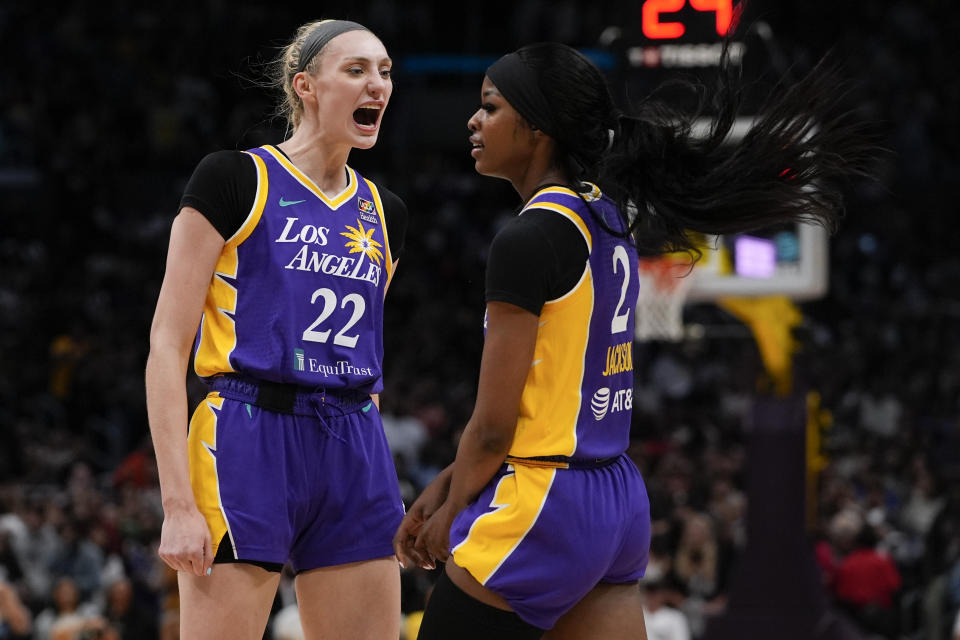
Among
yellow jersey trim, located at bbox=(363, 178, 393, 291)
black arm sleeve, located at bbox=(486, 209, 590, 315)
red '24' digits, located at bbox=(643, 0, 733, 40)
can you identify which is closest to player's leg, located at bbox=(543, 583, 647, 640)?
black arm sleeve, located at bbox=(486, 209, 590, 315)

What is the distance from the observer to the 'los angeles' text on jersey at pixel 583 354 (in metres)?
3.32

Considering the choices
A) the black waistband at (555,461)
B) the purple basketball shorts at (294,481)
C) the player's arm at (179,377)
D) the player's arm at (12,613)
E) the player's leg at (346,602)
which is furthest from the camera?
the player's arm at (12,613)

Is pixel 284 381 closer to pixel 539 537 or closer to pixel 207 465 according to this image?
pixel 207 465

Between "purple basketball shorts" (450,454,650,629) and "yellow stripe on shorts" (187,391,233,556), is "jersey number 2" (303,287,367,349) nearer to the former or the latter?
"yellow stripe on shorts" (187,391,233,556)

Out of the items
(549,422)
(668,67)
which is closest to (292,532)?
(549,422)

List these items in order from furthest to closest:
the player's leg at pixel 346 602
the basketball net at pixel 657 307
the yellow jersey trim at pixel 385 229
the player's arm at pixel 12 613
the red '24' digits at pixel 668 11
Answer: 1. the basketball net at pixel 657 307
2. the player's arm at pixel 12 613
3. the red '24' digits at pixel 668 11
4. the yellow jersey trim at pixel 385 229
5. the player's leg at pixel 346 602

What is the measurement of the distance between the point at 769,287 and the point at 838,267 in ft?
29.9

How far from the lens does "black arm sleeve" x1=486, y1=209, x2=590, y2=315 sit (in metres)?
3.22

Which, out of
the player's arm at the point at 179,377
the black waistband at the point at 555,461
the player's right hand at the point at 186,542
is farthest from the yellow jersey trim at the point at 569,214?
the player's right hand at the point at 186,542

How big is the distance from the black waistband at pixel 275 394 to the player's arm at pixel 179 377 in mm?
133

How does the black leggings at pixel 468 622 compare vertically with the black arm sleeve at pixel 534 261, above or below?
below

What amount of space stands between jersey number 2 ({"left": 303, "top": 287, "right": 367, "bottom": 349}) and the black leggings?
0.73 metres

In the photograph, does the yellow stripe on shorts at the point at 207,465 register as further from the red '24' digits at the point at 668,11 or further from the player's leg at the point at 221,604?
the red '24' digits at the point at 668,11

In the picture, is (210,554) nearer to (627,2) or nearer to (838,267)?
(627,2)
